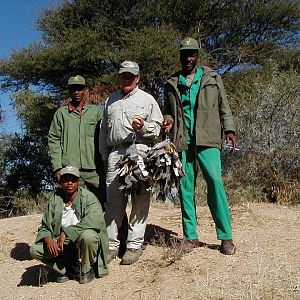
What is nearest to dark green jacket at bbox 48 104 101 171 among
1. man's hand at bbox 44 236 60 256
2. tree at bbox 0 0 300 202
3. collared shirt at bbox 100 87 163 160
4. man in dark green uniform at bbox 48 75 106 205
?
man in dark green uniform at bbox 48 75 106 205

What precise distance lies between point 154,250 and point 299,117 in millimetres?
5391

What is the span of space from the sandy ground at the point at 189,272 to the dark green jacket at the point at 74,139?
3.71 ft

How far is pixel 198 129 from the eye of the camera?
522cm

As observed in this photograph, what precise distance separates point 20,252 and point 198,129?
2916 mm

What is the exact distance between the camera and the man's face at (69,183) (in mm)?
5180

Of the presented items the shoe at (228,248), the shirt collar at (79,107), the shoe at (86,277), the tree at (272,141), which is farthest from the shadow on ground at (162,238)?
the tree at (272,141)

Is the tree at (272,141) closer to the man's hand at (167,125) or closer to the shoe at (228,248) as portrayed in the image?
the shoe at (228,248)

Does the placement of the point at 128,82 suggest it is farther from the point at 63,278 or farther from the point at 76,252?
the point at 63,278

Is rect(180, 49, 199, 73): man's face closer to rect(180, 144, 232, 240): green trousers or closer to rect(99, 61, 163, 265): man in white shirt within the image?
rect(99, 61, 163, 265): man in white shirt

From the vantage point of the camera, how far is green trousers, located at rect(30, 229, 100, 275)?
496 cm

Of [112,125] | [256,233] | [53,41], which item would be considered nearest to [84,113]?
[112,125]

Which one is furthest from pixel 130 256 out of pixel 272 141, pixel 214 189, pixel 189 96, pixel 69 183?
pixel 272 141

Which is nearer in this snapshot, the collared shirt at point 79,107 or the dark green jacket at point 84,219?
the dark green jacket at point 84,219

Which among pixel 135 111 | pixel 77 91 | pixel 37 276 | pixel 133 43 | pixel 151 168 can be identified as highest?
pixel 133 43
